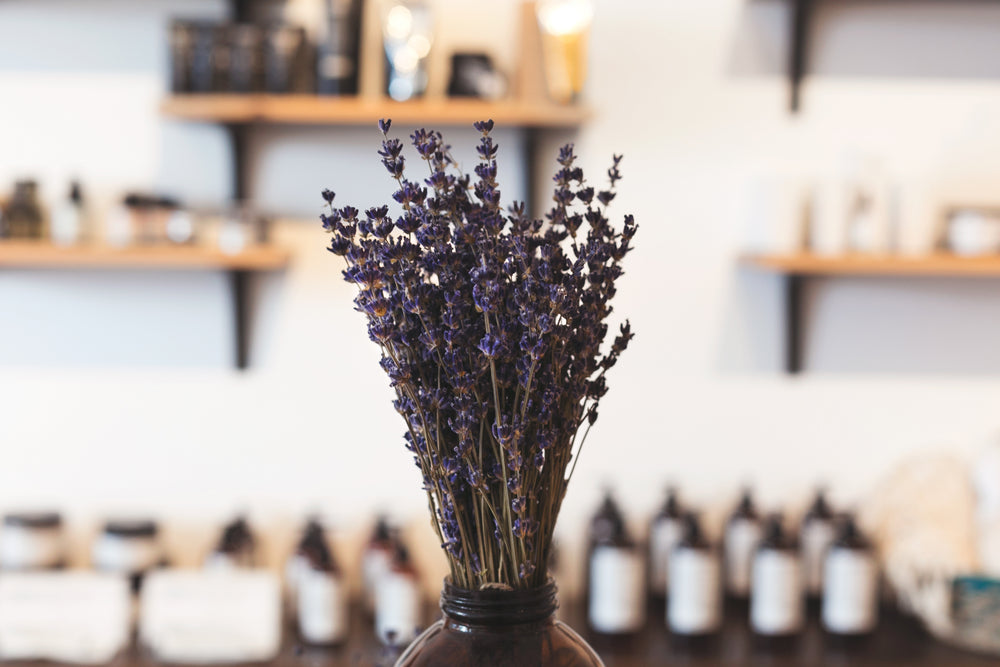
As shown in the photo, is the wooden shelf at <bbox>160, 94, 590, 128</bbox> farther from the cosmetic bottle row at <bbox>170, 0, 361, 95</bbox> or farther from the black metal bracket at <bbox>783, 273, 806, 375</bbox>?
the black metal bracket at <bbox>783, 273, 806, 375</bbox>

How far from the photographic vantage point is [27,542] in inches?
72.6

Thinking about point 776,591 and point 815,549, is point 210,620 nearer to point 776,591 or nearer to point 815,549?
point 776,591

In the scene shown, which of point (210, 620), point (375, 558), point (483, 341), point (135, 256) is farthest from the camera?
point (375, 558)

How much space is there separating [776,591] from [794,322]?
58 centimetres

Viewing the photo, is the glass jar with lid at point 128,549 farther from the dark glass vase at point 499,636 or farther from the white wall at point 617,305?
the dark glass vase at point 499,636

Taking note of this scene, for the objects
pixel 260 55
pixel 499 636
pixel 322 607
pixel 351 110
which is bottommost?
pixel 322 607

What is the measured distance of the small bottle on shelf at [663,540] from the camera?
188 cm

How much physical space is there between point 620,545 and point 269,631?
0.67m

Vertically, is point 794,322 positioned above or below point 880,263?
below

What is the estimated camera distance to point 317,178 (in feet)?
6.40

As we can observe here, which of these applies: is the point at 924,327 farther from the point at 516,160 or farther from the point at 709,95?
the point at 516,160

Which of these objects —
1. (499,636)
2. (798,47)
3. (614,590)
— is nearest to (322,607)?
(614,590)

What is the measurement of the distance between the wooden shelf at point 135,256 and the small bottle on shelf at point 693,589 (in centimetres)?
96

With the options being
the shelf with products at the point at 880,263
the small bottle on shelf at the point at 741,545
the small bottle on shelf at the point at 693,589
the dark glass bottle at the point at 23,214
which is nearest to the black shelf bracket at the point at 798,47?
the shelf with products at the point at 880,263
